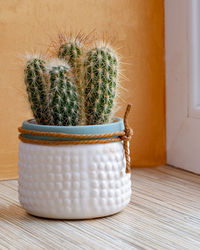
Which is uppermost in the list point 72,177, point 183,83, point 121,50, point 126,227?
point 121,50

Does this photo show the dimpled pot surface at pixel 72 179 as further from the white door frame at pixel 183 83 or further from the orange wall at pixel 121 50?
the white door frame at pixel 183 83

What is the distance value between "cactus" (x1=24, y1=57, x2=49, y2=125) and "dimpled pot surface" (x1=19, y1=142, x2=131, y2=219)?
74 millimetres

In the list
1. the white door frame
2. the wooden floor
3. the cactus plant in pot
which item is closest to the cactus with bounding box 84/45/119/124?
the cactus plant in pot

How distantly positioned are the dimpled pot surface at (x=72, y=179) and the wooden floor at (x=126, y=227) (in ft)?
0.10

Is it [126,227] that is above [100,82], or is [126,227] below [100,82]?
below

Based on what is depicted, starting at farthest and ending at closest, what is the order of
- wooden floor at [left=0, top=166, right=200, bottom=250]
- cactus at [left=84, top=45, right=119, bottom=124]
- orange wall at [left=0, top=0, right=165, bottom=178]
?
orange wall at [left=0, top=0, right=165, bottom=178], cactus at [left=84, top=45, right=119, bottom=124], wooden floor at [left=0, top=166, right=200, bottom=250]

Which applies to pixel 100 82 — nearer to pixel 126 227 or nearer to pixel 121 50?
pixel 126 227

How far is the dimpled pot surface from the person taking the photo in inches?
38.5

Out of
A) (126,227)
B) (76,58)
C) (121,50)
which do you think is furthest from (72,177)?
(121,50)

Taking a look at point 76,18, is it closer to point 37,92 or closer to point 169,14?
point 169,14

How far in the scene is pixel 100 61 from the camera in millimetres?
987

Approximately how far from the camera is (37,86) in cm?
101

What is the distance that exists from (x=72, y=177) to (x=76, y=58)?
10.0 inches

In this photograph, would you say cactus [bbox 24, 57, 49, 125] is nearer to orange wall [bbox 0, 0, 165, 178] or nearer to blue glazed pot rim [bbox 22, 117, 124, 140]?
blue glazed pot rim [bbox 22, 117, 124, 140]
